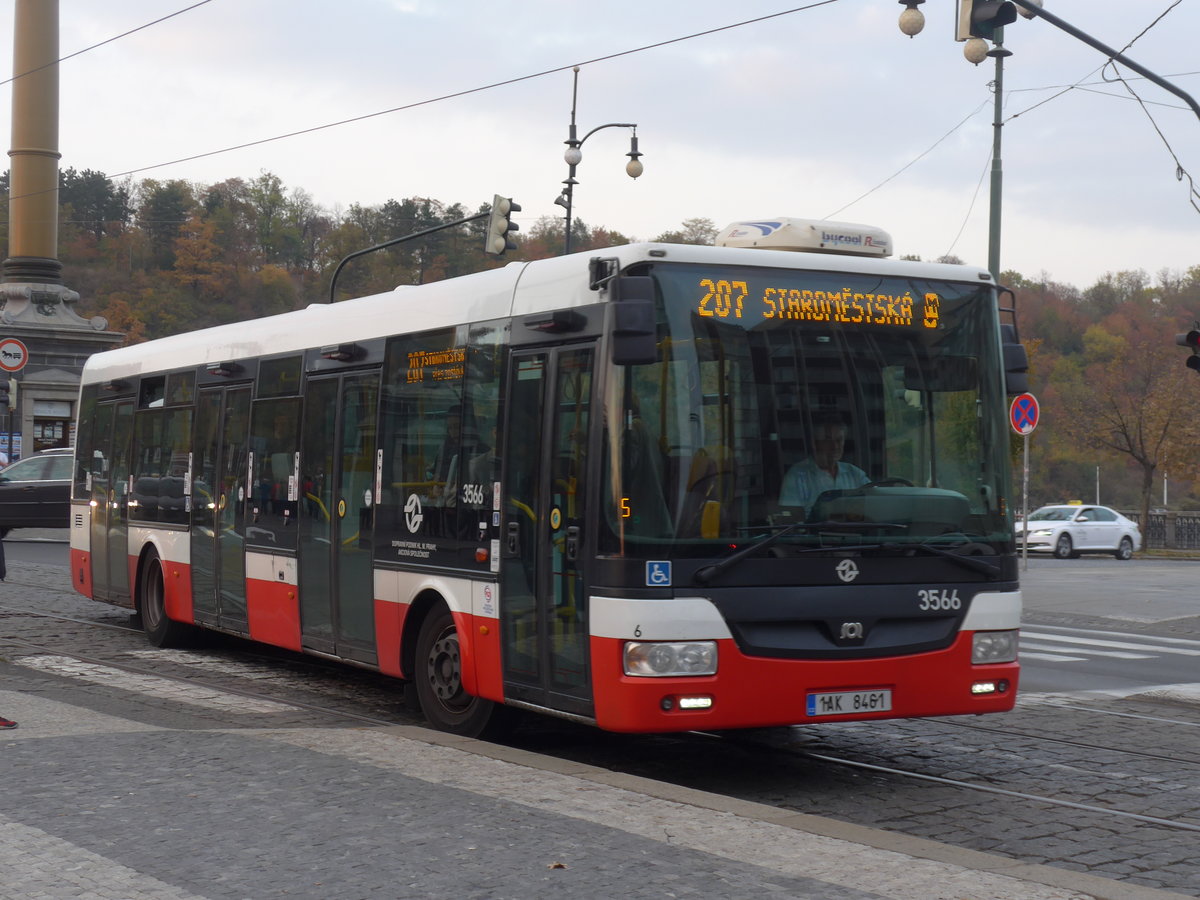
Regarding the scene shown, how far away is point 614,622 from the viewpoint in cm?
744

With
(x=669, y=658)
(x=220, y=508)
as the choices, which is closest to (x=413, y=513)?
(x=669, y=658)

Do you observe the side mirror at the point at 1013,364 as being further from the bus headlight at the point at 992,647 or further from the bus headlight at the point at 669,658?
the bus headlight at the point at 669,658

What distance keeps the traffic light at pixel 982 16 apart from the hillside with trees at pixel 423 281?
35944 millimetres

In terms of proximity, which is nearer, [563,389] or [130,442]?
[563,389]

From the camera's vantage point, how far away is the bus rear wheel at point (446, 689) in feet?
29.0

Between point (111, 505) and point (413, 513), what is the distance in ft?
23.0

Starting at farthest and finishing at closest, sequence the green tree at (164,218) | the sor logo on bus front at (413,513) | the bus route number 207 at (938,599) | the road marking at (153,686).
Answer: the green tree at (164,218), the road marking at (153,686), the sor logo on bus front at (413,513), the bus route number 207 at (938,599)

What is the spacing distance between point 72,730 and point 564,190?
73.5ft

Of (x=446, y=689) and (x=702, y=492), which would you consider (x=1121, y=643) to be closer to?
(x=446, y=689)

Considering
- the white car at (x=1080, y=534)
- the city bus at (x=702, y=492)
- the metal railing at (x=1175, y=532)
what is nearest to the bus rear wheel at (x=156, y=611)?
the city bus at (x=702, y=492)

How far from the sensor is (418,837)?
Answer: 5.78 meters

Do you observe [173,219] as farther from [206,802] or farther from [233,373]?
[206,802]

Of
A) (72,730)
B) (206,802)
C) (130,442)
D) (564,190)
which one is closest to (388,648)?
(72,730)

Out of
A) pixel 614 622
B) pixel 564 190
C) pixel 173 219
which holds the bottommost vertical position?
pixel 614 622
